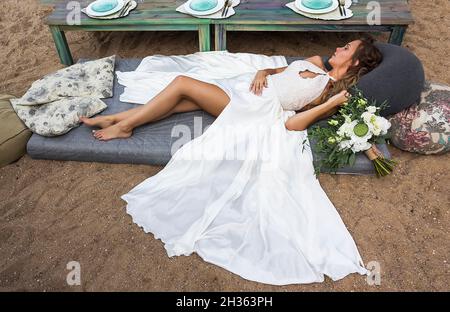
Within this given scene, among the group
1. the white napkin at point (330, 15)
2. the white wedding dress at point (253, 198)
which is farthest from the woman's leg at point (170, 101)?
the white napkin at point (330, 15)

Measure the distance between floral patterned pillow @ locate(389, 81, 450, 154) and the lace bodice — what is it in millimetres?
659

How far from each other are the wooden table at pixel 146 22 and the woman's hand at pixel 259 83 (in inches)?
35.6

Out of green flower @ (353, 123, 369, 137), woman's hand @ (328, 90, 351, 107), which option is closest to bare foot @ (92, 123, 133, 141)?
woman's hand @ (328, 90, 351, 107)

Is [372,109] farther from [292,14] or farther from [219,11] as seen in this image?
[219,11]

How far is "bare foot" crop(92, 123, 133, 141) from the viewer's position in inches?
121

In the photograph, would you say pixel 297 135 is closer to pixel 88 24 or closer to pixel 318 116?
pixel 318 116

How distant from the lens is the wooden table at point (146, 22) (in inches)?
147

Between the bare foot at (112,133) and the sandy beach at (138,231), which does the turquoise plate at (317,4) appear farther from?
the bare foot at (112,133)

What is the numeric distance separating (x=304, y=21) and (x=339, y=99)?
1.11 meters

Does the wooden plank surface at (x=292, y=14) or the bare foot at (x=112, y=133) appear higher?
the wooden plank surface at (x=292, y=14)

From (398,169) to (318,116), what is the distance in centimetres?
80

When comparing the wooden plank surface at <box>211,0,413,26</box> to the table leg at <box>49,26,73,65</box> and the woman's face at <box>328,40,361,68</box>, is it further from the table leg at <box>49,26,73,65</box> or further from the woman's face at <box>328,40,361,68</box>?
the table leg at <box>49,26,73,65</box>

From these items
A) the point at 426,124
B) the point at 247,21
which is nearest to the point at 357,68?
the point at 426,124
